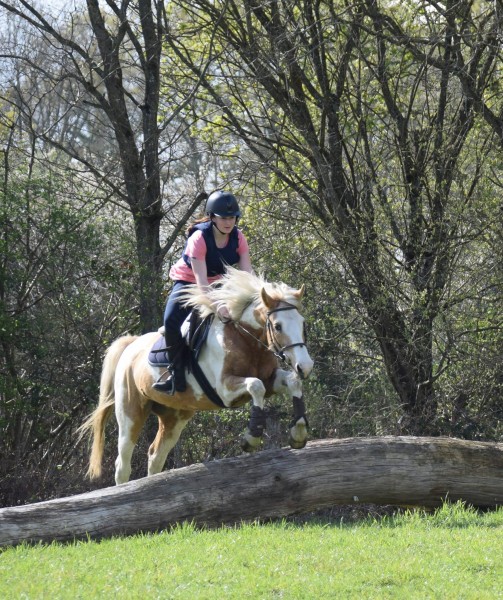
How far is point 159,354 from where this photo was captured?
9500 mm

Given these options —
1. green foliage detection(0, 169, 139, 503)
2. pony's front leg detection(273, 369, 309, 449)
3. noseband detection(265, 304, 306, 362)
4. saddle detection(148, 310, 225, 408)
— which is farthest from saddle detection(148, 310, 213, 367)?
green foliage detection(0, 169, 139, 503)

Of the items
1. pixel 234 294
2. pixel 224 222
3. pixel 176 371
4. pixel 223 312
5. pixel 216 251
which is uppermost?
pixel 224 222

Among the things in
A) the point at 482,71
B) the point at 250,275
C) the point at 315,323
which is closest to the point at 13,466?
the point at 315,323

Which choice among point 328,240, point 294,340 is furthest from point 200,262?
point 328,240

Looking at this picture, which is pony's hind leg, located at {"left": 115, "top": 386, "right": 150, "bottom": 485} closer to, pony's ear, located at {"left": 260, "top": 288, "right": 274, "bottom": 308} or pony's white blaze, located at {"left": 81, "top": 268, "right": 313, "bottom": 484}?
pony's white blaze, located at {"left": 81, "top": 268, "right": 313, "bottom": 484}

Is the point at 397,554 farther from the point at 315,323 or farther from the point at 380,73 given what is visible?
the point at 380,73

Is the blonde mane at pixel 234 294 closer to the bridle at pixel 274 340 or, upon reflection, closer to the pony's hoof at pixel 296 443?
the bridle at pixel 274 340

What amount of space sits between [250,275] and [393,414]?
507 centimetres

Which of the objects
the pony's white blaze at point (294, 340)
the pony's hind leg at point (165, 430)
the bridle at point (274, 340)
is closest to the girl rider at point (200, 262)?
the pony's hind leg at point (165, 430)

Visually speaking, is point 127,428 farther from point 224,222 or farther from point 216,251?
point 224,222

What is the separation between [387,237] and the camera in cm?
1287

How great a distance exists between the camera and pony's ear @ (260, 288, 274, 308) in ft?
26.2

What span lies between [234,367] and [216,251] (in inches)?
50.8

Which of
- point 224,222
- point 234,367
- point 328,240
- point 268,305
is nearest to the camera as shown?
point 268,305
